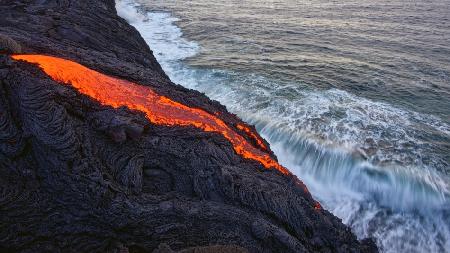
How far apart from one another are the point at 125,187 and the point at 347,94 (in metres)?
11.5

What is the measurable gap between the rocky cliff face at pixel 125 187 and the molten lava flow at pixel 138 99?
0.77 ft

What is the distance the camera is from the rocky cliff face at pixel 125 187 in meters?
4.35

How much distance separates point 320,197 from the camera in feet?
29.8

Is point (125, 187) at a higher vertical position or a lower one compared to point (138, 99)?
lower

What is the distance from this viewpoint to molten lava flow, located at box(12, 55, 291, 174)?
19.0ft

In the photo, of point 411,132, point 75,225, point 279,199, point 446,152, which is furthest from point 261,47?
point 75,225

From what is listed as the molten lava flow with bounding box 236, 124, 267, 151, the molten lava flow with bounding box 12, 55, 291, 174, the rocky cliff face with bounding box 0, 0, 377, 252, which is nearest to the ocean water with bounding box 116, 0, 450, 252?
the molten lava flow with bounding box 236, 124, 267, 151

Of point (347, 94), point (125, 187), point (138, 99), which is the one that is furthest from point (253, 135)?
point (347, 94)

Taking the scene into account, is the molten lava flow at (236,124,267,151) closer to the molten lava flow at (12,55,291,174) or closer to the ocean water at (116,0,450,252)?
the molten lava flow at (12,55,291,174)

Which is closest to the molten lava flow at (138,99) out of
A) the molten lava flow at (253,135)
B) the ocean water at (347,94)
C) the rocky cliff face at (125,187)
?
the rocky cliff face at (125,187)

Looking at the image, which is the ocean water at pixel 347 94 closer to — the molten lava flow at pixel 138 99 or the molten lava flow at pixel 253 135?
the molten lava flow at pixel 253 135

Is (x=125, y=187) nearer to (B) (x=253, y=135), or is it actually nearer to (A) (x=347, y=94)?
(B) (x=253, y=135)

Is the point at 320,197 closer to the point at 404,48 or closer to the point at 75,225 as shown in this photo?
the point at 75,225

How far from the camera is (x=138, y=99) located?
6.43 meters
